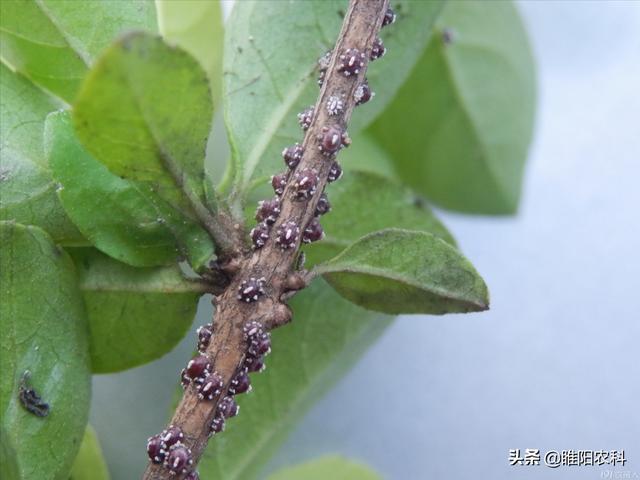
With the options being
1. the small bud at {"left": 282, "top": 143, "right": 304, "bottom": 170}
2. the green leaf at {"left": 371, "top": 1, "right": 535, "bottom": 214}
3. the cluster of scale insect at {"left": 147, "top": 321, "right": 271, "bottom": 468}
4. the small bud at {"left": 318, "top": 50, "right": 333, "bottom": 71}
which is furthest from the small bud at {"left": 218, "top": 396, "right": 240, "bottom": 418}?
the green leaf at {"left": 371, "top": 1, "right": 535, "bottom": 214}

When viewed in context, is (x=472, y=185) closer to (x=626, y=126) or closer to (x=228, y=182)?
(x=626, y=126)

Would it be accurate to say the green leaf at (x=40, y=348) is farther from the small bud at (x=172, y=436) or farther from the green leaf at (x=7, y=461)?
the small bud at (x=172, y=436)

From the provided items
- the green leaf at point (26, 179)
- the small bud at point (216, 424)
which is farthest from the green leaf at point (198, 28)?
the small bud at point (216, 424)

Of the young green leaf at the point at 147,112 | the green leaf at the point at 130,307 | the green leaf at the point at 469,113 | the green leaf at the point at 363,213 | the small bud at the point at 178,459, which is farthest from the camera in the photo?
the green leaf at the point at 469,113

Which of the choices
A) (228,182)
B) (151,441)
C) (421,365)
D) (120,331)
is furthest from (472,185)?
(151,441)

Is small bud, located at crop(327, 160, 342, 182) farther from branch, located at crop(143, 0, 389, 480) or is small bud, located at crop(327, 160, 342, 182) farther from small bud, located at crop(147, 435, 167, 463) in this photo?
small bud, located at crop(147, 435, 167, 463)

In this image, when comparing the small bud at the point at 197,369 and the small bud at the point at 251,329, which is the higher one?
the small bud at the point at 251,329
